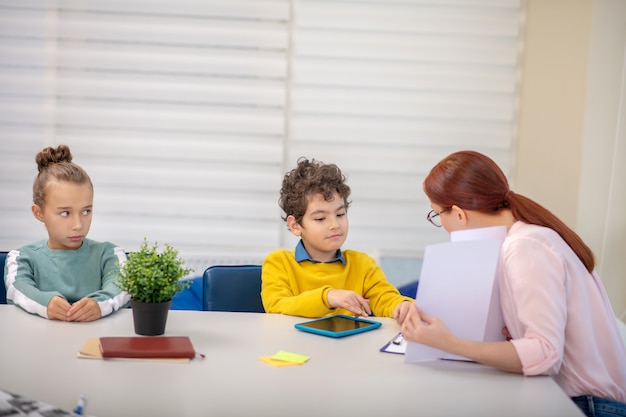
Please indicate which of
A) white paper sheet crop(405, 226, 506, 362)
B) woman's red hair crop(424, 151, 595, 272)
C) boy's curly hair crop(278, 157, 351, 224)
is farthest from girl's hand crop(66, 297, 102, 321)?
woman's red hair crop(424, 151, 595, 272)

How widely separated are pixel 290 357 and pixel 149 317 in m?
0.44

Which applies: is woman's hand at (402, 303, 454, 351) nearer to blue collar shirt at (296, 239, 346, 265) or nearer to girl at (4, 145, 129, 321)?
blue collar shirt at (296, 239, 346, 265)

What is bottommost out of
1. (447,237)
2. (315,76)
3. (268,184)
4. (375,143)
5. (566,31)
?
(447,237)

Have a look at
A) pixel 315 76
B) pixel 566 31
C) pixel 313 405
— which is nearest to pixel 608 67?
pixel 566 31

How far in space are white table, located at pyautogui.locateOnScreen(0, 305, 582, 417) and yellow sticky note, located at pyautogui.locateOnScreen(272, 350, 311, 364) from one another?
0.02 m

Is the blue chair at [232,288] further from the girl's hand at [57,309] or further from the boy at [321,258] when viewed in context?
the girl's hand at [57,309]

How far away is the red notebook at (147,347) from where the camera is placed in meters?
1.72

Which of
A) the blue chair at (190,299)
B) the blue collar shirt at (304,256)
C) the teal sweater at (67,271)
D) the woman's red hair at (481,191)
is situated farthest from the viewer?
the blue chair at (190,299)

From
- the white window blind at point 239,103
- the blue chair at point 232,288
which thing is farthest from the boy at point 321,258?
the white window blind at point 239,103

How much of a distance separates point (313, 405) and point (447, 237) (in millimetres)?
2935

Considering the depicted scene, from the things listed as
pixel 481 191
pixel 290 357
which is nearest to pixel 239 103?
pixel 481 191

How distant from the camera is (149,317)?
194cm

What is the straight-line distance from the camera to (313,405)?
1441 millimetres

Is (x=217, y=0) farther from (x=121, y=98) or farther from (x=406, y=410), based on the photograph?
(x=406, y=410)
